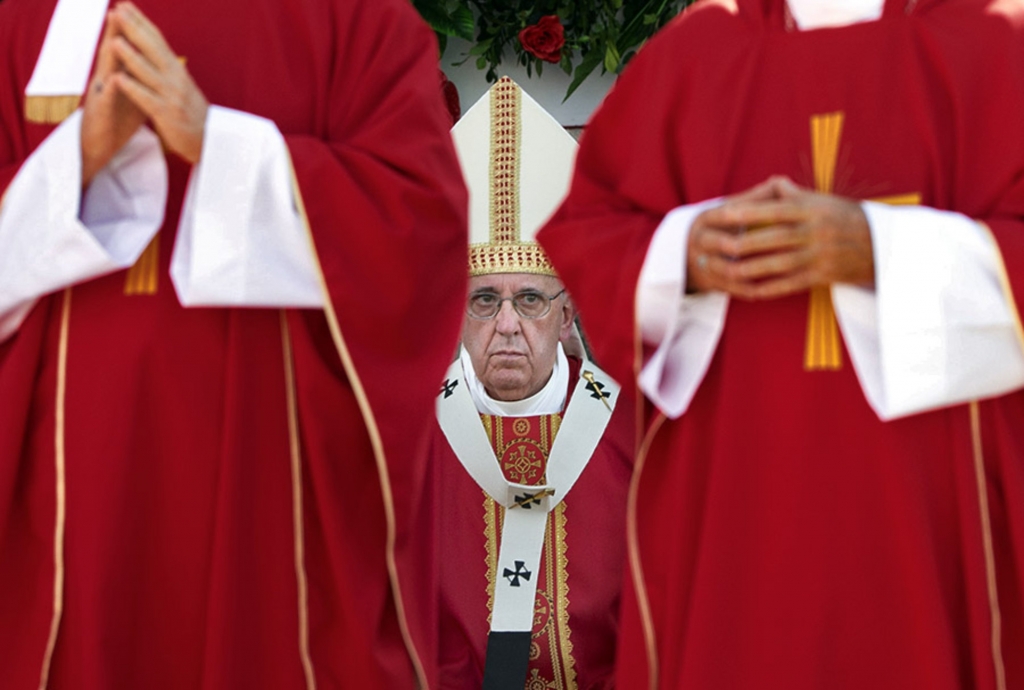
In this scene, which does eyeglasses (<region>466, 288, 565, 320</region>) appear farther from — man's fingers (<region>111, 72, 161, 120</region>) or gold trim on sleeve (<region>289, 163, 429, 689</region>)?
man's fingers (<region>111, 72, 161, 120</region>)

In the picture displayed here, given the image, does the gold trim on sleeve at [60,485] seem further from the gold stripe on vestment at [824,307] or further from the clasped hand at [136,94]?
the gold stripe on vestment at [824,307]

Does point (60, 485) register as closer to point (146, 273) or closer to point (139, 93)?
point (146, 273)

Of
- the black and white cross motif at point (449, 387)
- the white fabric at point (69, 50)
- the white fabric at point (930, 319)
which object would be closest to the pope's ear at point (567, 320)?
the black and white cross motif at point (449, 387)

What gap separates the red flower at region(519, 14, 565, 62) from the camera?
18.0 feet

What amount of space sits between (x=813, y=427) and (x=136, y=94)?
137 cm

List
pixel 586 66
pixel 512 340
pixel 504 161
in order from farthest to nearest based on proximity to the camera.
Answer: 1. pixel 586 66
2. pixel 512 340
3. pixel 504 161

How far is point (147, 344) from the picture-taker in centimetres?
277

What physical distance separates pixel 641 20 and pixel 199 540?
3452 millimetres

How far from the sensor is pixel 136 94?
8.67ft

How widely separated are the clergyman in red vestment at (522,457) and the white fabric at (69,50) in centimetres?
143

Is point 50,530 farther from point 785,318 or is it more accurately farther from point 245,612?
point 785,318

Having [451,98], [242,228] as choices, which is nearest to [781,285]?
[242,228]

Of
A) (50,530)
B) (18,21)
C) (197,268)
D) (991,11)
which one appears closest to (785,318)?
(991,11)

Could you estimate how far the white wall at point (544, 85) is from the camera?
583cm
